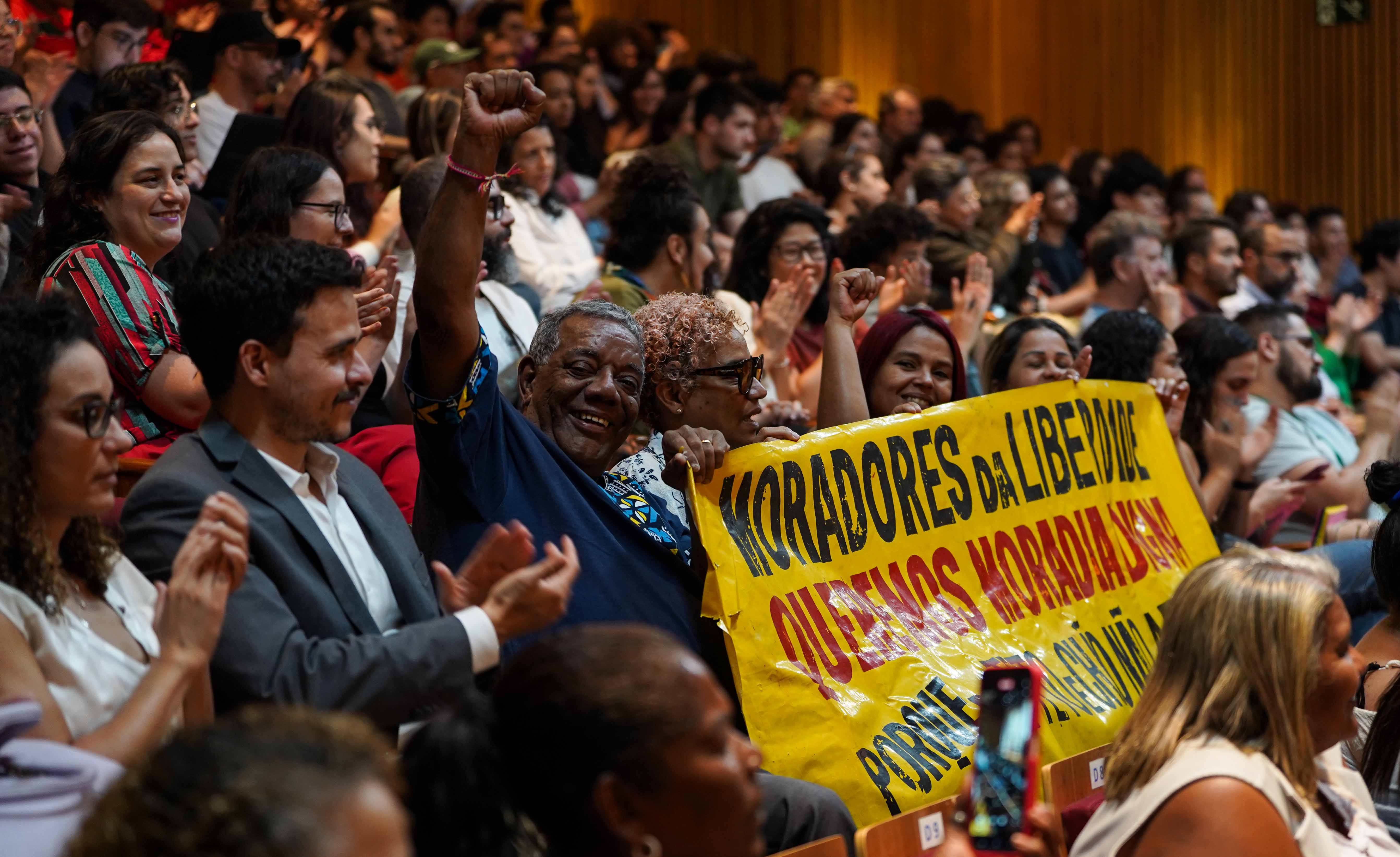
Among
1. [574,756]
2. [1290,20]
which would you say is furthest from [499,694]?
[1290,20]

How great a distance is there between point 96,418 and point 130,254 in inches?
46.5

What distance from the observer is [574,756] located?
1.66 meters

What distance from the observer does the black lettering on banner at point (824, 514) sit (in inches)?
125

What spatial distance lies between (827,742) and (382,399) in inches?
67.5

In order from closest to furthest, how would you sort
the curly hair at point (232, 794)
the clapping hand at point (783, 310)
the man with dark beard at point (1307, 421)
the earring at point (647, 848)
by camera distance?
1. the curly hair at point (232, 794)
2. the earring at point (647, 848)
3. the clapping hand at point (783, 310)
4. the man with dark beard at point (1307, 421)

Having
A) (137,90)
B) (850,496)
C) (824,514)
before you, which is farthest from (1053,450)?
(137,90)

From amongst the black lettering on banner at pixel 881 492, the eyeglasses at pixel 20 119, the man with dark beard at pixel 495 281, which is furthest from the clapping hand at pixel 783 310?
the eyeglasses at pixel 20 119

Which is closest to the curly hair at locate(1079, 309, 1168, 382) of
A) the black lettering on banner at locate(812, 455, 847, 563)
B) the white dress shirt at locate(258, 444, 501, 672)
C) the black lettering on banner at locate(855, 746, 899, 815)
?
the black lettering on banner at locate(812, 455, 847, 563)

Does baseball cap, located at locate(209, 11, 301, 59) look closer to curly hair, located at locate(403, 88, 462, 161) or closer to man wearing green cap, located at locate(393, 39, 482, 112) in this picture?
curly hair, located at locate(403, 88, 462, 161)

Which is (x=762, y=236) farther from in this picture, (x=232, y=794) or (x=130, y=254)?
(x=232, y=794)

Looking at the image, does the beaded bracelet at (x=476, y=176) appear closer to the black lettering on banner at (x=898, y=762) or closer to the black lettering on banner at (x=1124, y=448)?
the black lettering on banner at (x=898, y=762)

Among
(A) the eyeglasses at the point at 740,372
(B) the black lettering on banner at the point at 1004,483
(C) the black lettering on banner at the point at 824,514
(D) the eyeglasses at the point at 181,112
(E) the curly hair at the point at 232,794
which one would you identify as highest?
(D) the eyeglasses at the point at 181,112

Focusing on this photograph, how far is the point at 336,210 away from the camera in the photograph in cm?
382

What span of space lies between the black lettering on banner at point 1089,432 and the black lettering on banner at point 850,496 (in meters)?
0.99
